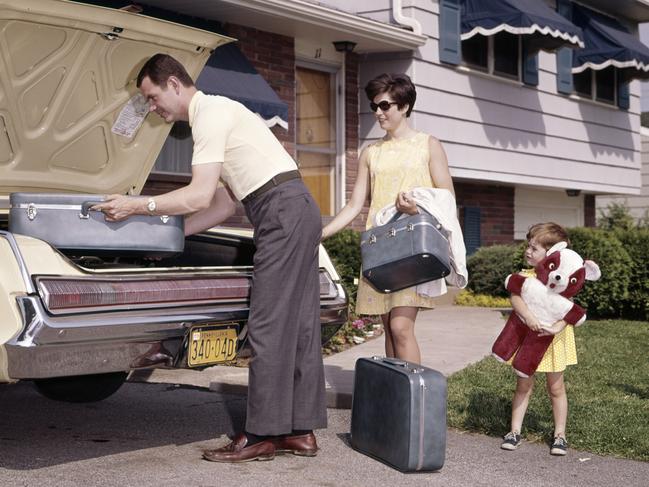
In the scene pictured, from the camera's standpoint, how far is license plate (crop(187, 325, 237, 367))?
490 centimetres

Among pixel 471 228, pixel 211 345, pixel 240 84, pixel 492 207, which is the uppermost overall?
pixel 240 84

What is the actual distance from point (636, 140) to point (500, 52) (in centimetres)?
478

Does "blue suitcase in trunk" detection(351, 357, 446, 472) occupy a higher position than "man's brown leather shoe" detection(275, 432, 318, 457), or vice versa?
"blue suitcase in trunk" detection(351, 357, 446, 472)

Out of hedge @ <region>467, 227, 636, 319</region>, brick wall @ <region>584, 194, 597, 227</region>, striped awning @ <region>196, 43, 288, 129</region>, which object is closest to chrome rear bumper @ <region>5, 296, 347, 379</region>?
striped awning @ <region>196, 43, 288, 129</region>

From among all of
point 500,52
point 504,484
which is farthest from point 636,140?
point 504,484

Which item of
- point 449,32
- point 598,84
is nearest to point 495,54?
point 449,32

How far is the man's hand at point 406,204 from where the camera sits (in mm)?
5496

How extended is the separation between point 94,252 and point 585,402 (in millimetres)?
3355

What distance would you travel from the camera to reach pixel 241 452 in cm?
507

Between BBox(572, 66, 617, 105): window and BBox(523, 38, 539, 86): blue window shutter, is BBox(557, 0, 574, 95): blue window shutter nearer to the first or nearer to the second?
BBox(572, 66, 617, 105): window

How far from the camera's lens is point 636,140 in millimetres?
18641

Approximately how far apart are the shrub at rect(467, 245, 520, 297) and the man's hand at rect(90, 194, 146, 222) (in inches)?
399

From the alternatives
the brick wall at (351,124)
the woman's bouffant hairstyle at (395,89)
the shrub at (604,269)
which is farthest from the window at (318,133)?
the woman's bouffant hairstyle at (395,89)

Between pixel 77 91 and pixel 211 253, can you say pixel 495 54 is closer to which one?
pixel 211 253
